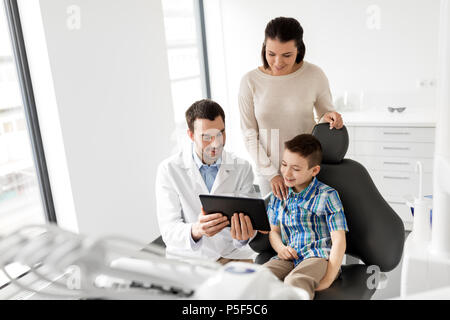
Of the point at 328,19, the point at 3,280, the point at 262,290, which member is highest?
the point at 328,19

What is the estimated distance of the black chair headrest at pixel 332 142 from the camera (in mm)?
1562

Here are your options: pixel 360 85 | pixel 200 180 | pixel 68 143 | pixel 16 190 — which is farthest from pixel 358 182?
pixel 360 85

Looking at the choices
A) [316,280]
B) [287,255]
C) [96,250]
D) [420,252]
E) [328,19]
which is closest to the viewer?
[96,250]

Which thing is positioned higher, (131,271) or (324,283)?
(131,271)

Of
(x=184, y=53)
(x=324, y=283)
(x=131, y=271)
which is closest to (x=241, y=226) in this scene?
(x=324, y=283)

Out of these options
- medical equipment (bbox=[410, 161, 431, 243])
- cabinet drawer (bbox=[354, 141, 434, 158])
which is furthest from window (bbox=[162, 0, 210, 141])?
medical equipment (bbox=[410, 161, 431, 243])

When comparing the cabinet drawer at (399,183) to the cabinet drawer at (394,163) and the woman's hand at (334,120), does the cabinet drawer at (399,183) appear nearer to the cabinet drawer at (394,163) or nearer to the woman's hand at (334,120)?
the cabinet drawer at (394,163)

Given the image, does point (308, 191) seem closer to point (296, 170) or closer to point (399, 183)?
point (296, 170)

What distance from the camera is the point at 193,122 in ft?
5.21

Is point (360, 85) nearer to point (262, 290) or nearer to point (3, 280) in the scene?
point (3, 280)

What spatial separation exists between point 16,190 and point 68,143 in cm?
41

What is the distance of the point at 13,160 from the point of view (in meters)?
2.30

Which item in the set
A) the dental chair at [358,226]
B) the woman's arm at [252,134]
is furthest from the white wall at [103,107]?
the dental chair at [358,226]

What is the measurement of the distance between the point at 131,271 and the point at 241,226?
90 centimetres
